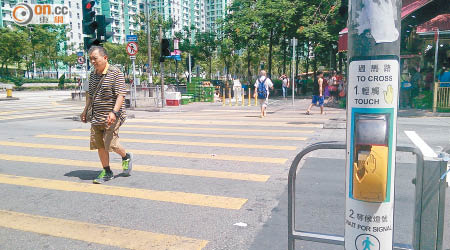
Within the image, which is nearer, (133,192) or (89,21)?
(133,192)

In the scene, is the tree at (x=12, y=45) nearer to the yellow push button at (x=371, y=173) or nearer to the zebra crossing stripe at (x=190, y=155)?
the zebra crossing stripe at (x=190, y=155)

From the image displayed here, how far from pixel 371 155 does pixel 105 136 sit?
14.8 ft

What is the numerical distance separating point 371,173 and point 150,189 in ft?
13.3

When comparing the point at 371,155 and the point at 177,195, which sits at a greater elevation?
the point at 371,155

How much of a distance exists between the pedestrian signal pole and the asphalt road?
0.75m

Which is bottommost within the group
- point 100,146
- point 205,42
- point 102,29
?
point 100,146

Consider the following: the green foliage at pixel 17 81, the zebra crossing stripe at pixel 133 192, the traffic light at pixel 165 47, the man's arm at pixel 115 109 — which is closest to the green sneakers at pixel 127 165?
the zebra crossing stripe at pixel 133 192

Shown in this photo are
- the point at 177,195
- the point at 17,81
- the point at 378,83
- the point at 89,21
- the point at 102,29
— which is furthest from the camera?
the point at 17,81

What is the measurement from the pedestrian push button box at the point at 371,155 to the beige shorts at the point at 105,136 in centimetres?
433

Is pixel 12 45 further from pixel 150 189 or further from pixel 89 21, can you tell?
pixel 150 189

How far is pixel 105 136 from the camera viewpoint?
217 inches

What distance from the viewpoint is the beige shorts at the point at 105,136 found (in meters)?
5.52

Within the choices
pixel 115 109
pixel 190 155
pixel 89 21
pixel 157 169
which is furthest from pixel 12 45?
pixel 115 109

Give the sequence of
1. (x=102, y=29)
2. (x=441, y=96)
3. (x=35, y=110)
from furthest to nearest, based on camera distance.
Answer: (x=35, y=110), (x=441, y=96), (x=102, y=29)
